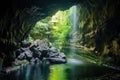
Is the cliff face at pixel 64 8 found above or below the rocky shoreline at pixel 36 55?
above

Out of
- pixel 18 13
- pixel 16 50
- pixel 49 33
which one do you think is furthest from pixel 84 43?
pixel 18 13

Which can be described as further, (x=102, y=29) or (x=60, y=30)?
(x=60, y=30)

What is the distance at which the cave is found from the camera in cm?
2203

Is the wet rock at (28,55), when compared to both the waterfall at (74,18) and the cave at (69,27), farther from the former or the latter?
the waterfall at (74,18)

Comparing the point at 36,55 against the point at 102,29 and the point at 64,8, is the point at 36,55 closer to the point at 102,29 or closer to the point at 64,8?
the point at 64,8

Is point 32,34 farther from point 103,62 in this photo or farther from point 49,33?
point 103,62

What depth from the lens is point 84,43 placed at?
132 ft

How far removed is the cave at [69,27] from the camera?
22031 millimetres

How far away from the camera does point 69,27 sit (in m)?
47.8

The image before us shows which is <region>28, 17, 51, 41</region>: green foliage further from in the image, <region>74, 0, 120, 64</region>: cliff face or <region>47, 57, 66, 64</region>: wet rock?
<region>47, 57, 66, 64</region>: wet rock

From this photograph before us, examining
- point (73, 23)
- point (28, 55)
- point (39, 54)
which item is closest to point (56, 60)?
point (39, 54)

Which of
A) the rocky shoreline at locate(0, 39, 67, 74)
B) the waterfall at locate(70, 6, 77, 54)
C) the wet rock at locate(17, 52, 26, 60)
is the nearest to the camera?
the wet rock at locate(17, 52, 26, 60)

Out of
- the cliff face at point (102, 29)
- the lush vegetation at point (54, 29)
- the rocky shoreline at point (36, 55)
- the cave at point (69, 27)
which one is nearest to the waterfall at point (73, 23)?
the cave at point (69, 27)

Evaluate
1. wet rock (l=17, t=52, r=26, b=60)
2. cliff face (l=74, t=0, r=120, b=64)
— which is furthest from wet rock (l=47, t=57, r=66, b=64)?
cliff face (l=74, t=0, r=120, b=64)
